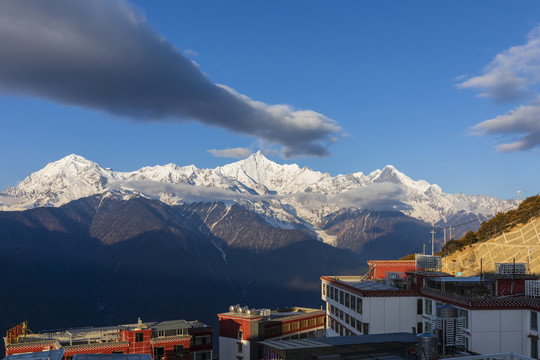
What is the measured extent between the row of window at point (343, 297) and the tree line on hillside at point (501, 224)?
6627 cm

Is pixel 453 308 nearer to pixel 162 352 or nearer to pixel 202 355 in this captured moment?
pixel 162 352

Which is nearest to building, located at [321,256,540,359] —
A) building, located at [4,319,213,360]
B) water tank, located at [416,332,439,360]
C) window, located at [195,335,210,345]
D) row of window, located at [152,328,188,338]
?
water tank, located at [416,332,439,360]

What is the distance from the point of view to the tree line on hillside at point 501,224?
134875 mm

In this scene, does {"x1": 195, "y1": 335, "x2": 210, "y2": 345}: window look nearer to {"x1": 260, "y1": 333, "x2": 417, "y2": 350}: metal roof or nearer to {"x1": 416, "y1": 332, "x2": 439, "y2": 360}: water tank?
{"x1": 260, "y1": 333, "x2": 417, "y2": 350}: metal roof

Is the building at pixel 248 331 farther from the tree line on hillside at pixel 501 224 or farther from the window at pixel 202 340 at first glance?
the tree line on hillside at pixel 501 224

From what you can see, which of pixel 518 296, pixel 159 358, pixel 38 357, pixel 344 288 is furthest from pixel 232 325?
pixel 38 357

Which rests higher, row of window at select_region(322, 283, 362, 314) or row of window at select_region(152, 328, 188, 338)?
row of window at select_region(322, 283, 362, 314)

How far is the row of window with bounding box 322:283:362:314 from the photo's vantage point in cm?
7019

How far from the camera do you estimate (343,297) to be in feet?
259

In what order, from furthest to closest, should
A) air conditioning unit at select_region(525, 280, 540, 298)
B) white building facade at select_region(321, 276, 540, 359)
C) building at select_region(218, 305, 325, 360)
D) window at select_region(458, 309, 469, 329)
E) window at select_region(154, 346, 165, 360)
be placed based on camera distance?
building at select_region(218, 305, 325, 360) → window at select_region(154, 346, 165, 360) → air conditioning unit at select_region(525, 280, 540, 298) → window at select_region(458, 309, 469, 329) → white building facade at select_region(321, 276, 540, 359)

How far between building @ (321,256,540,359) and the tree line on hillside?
6940 cm

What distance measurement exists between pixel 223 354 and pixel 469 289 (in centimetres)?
6241

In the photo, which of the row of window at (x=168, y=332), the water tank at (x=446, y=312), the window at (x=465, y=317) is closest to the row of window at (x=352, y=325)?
the window at (x=465, y=317)

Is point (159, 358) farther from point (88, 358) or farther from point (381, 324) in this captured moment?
point (88, 358)
